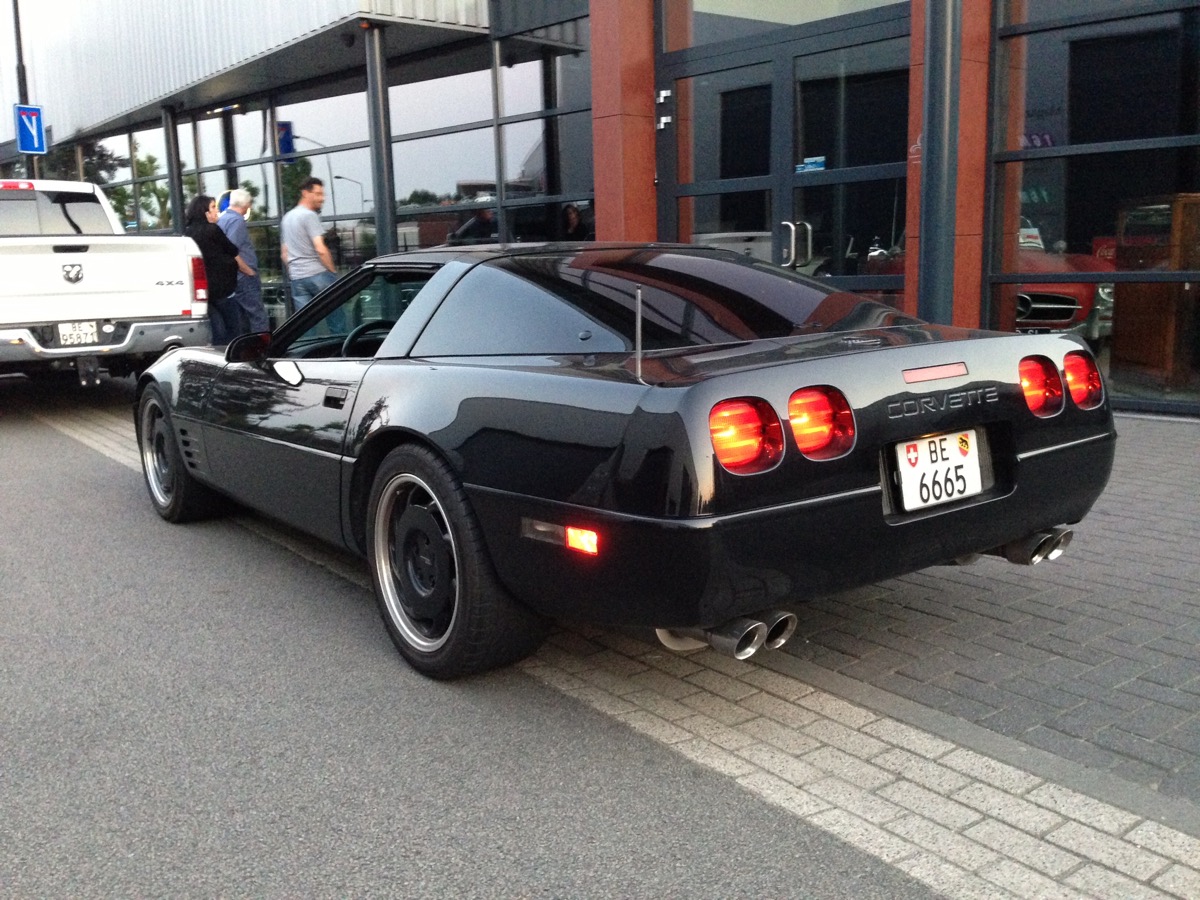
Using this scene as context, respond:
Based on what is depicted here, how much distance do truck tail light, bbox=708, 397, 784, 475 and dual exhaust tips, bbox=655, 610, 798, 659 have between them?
0.41 m

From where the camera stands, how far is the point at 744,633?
119 inches

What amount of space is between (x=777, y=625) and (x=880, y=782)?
1.56ft

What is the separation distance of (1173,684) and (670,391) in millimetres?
1887

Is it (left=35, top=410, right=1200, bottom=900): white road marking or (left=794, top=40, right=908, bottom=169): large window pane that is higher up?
(left=794, top=40, right=908, bottom=169): large window pane

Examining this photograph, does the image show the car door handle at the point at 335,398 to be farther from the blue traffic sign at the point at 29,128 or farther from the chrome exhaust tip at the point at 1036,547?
the blue traffic sign at the point at 29,128

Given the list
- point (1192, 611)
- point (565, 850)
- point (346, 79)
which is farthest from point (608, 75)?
point (565, 850)

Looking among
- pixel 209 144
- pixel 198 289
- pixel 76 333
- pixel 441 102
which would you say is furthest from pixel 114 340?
pixel 209 144

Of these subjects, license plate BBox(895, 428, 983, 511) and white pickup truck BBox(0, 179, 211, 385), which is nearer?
license plate BBox(895, 428, 983, 511)

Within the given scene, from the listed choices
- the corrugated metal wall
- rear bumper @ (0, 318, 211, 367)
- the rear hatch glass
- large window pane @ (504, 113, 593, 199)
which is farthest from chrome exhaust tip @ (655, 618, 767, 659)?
the corrugated metal wall

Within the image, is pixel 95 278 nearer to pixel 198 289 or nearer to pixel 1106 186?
pixel 198 289

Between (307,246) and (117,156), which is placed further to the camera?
(117,156)

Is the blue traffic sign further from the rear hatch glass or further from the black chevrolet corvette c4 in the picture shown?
the black chevrolet corvette c4

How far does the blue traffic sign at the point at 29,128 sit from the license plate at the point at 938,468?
18636mm

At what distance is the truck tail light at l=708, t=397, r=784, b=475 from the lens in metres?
2.95
